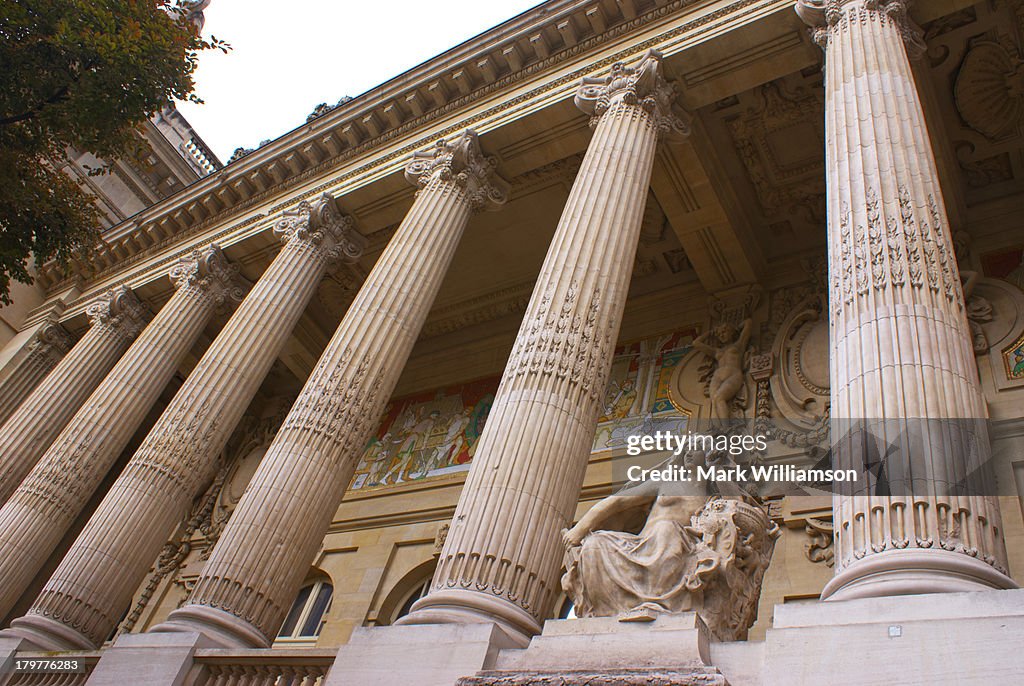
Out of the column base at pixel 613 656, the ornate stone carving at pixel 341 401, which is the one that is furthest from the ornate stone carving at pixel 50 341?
the column base at pixel 613 656

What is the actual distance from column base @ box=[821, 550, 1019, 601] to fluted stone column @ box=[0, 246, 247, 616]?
14.1 m

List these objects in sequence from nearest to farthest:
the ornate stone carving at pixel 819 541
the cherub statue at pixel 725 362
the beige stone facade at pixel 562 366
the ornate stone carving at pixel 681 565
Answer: the beige stone facade at pixel 562 366, the ornate stone carving at pixel 681 565, the ornate stone carving at pixel 819 541, the cherub statue at pixel 725 362

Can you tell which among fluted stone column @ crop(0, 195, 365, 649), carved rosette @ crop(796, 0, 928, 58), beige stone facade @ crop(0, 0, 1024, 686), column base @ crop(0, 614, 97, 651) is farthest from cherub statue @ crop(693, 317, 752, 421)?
column base @ crop(0, 614, 97, 651)

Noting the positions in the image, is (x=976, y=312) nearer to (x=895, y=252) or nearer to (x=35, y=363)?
(x=895, y=252)

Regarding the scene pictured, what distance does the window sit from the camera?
56.1 feet

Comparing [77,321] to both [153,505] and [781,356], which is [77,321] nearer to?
[153,505]

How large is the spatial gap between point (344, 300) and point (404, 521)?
5.83m

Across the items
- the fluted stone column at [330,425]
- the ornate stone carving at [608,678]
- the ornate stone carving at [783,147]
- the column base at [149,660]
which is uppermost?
the ornate stone carving at [783,147]

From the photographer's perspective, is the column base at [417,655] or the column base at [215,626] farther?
the column base at [215,626]

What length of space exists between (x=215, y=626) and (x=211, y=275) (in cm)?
998

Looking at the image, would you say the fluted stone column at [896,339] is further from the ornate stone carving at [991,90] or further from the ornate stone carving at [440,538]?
the ornate stone carving at [440,538]

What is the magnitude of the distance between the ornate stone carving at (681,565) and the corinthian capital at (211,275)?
42.3 feet

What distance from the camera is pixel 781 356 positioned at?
15219 mm

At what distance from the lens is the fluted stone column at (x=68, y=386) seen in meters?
17.2
